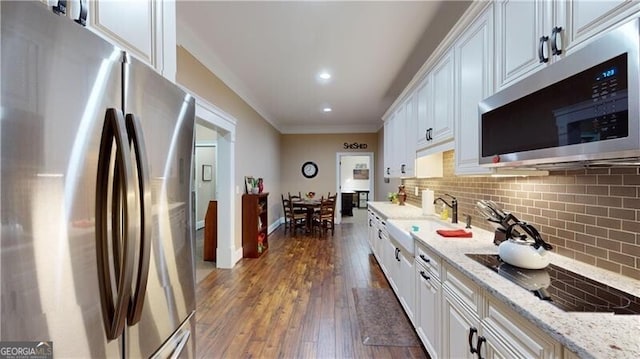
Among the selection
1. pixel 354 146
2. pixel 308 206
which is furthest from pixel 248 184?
pixel 354 146

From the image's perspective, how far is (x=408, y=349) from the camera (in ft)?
7.09

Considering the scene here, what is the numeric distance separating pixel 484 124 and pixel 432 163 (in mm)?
1657

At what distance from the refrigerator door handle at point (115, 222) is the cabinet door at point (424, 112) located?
2642 mm

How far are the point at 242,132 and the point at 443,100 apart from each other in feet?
11.2

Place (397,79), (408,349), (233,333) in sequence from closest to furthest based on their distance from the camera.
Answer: (408,349) < (233,333) < (397,79)

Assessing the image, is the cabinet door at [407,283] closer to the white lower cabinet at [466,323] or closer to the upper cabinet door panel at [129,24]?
the white lower cabinet at [466,323]

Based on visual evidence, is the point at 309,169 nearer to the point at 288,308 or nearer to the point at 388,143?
the point at 388,143

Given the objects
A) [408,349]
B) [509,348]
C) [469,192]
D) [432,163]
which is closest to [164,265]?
[509,348]

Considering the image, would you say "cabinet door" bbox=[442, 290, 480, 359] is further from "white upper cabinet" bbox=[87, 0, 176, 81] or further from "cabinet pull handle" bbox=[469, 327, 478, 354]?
"white upper cabinet" bbox=[87, 0, 176, 81]

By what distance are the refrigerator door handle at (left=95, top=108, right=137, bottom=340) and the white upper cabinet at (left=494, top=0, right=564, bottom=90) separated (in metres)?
1.73

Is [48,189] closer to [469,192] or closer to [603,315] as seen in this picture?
[603,315]

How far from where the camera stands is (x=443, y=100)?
8.20 ft

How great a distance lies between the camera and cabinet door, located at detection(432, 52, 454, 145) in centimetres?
234

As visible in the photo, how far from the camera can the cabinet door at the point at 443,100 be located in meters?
2.34
